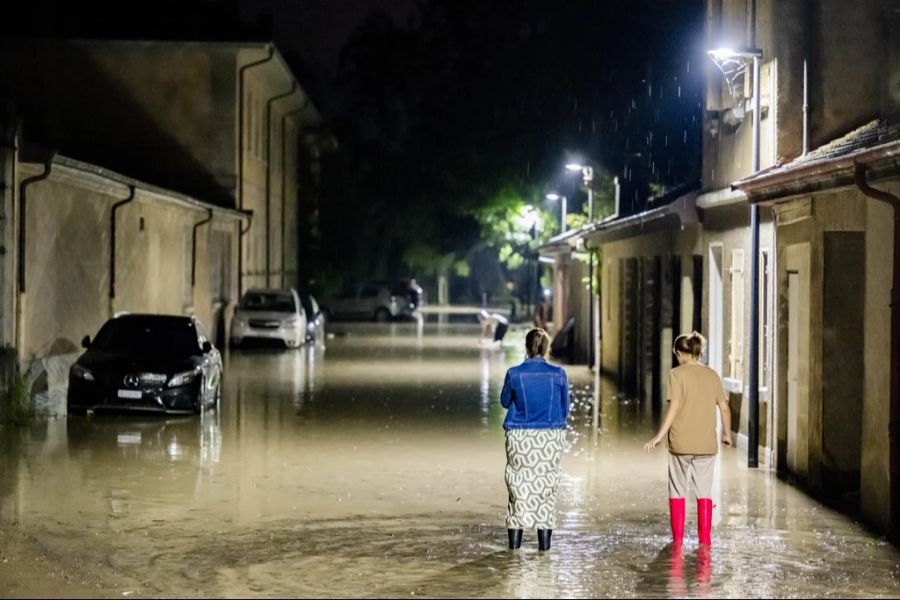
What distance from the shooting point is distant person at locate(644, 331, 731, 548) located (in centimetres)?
1258

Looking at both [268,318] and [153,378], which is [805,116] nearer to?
[153,378]

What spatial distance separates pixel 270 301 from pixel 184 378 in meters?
21.5

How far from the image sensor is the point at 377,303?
240ft

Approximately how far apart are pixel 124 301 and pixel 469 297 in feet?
287

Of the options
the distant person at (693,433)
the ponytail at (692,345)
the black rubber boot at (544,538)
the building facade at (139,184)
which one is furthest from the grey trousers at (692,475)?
the building facade at (139,184)

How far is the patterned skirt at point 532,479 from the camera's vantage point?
12.1 m

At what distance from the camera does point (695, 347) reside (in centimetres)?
1270

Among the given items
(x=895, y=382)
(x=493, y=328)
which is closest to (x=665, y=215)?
(x=895, y=382)

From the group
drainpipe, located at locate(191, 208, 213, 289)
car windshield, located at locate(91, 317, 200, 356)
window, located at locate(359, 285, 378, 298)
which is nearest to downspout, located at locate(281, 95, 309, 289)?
window, located at locate(359, 285, 378, 298)

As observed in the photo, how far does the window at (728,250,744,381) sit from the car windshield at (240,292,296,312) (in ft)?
79.1

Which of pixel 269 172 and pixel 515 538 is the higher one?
pixel 269 172

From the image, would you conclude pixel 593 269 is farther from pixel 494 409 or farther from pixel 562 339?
pixel 494 409

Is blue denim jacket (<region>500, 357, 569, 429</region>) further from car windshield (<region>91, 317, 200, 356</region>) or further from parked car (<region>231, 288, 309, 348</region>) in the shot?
parked car (<region>231, 288, 309, 348</region>)

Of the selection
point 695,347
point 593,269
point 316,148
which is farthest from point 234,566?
point 316,148
